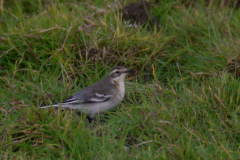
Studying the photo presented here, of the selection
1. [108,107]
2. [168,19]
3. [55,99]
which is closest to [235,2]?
[168,19]

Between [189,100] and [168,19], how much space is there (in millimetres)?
3720

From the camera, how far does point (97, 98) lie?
18.9ft

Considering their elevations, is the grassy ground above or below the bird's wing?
above

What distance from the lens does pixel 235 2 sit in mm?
8625

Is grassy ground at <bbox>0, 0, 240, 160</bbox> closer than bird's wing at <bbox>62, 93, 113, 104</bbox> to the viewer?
Yes

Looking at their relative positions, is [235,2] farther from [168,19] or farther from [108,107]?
[108,107]

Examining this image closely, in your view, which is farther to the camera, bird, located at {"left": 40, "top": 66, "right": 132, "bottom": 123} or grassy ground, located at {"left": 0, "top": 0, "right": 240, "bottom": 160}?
bird, located at {"left": 40, "top": 66, "right": 132, "bottom": 123}

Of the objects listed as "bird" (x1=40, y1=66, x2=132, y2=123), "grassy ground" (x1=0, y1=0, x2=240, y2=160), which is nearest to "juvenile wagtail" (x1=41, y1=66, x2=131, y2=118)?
"bird" (x1=40, y1=66, x2=132, y2=123)

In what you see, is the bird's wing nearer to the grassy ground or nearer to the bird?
the bird

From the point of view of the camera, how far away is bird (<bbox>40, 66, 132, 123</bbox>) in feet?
18.1

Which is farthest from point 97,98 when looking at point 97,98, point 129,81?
point 129,81

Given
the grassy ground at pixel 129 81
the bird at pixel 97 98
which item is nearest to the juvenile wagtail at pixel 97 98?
the bird at pixel 97 98

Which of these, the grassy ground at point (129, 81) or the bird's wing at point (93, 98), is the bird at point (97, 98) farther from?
the grassy ground at point (129, 81)

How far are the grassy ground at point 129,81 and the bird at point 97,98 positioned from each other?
0.57ft
